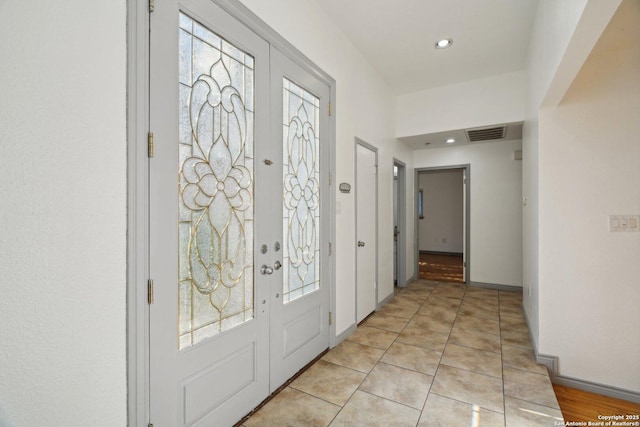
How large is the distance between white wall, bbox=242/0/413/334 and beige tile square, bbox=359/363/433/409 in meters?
0.66

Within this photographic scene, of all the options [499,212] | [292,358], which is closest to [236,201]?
[292,358]

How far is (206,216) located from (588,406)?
3032mm

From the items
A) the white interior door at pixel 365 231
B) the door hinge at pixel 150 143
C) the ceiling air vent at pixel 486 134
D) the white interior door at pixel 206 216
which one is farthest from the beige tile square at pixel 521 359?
the door hinge at pixel 150 143

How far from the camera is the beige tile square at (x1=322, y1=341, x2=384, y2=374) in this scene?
2.55 meters

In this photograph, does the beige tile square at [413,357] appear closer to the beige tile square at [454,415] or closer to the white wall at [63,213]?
the beige tile square at [454,415]

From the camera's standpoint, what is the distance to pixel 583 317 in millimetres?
2436

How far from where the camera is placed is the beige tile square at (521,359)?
2496 mm

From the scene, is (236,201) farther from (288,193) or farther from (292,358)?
(292,358)

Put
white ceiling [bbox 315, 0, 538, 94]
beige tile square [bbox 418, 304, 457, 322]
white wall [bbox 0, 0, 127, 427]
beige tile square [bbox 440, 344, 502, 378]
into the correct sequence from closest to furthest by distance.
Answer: white wall [bbox 0, 0, 127, 427] < beige tile square [bbox 440, 344, 502, 378] < white ceiling [bbox 315, 0, 538, 94] < beige tile square [bbox 418, 304, 457, 322]

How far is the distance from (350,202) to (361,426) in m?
2.02

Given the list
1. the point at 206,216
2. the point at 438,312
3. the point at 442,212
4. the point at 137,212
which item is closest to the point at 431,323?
the point at 438,312

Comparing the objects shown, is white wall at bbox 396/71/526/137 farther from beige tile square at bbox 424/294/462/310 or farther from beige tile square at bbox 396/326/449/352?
beige tile square at bbox 396/326/449/352

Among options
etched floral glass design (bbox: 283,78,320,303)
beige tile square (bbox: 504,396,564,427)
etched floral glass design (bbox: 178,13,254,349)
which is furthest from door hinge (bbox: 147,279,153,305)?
beige tile square (bbox: 504,396,564,427)

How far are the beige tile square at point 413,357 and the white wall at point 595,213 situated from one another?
0.95 m
